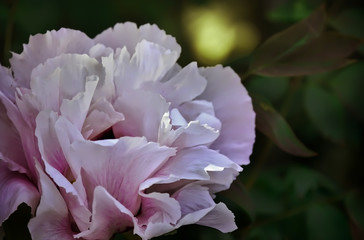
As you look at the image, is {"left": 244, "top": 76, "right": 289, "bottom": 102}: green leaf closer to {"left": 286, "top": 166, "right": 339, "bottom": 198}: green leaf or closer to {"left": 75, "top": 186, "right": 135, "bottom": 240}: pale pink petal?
{"left": 286, "top": 166, "right": 339, "bottom": 198}: green leaf

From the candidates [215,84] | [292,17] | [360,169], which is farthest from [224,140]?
[360,169]

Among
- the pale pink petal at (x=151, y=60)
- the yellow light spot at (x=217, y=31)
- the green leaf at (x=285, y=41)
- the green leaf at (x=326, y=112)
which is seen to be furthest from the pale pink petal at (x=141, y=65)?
the yellow light spot at (x=217, y=31)

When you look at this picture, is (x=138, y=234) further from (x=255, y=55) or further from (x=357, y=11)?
(x=357, y=11)

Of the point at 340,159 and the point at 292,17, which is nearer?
the point at 292,17

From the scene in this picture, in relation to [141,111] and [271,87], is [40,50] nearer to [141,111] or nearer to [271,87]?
[141,111]

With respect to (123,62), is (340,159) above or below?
below

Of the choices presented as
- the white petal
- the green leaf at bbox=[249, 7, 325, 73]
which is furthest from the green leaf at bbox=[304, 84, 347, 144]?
the white petal
